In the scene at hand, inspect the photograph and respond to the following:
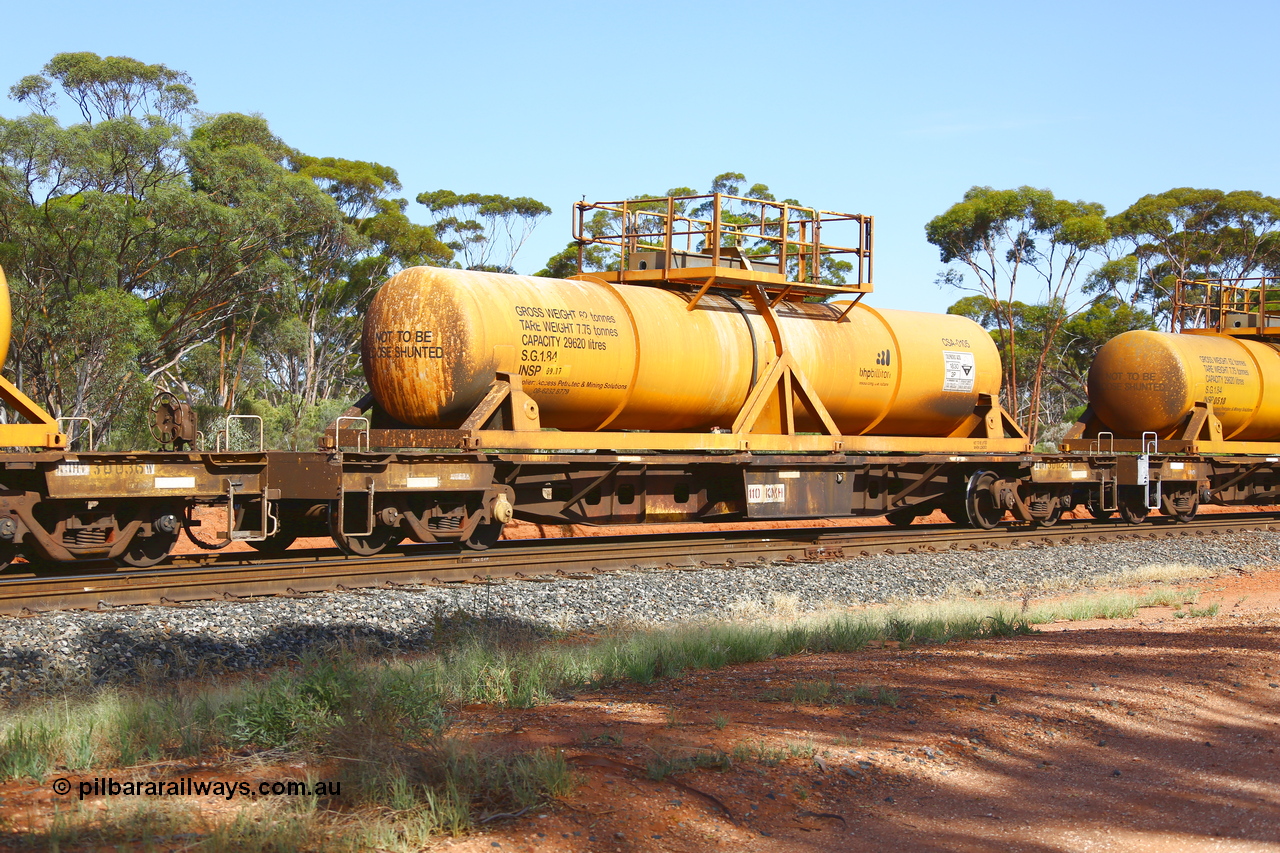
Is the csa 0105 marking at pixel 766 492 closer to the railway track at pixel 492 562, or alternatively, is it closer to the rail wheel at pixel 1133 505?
the railway track at pixel 492 562

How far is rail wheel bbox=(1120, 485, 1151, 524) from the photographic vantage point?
71.6ft

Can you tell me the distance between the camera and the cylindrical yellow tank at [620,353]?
1338 centimetres

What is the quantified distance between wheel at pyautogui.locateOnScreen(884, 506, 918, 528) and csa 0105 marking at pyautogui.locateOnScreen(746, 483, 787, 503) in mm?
4723

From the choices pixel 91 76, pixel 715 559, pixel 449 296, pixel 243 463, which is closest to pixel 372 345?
pixel 449 296

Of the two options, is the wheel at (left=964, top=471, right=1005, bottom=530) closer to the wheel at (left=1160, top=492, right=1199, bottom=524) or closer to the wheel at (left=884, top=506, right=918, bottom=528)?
the wheel at (left=884, top=506, right=918, bottom=528)

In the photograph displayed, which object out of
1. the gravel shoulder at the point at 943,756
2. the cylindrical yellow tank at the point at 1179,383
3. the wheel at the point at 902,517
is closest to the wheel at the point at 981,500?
the wheel at the point at 902,517

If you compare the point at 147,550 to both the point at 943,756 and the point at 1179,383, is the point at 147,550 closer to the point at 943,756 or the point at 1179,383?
the point at 943,756

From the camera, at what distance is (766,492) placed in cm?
1588

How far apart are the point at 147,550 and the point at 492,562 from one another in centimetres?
363

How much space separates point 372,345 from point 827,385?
6.71 metres

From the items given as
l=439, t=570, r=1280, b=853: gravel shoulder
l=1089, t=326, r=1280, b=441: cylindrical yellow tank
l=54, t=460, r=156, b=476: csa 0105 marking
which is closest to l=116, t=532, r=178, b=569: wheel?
l=54, t=460, r=156, b=476: csa 0105 marking

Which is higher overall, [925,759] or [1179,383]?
[1179,383]

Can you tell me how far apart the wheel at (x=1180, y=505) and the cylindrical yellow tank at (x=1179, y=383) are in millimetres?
1200

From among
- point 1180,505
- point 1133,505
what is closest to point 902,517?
point 1133,505
